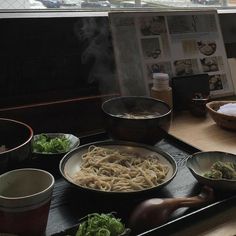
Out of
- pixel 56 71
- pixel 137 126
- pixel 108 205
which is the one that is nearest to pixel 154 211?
pixel 108 205

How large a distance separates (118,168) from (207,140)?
1.61ft

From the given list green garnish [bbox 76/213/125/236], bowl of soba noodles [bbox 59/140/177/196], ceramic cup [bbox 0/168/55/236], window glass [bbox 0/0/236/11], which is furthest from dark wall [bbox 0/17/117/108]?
green garnish [bbox 76/213/125/236]

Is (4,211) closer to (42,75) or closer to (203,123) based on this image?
(42,75)

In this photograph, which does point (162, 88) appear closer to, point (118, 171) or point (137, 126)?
point (137, 126)

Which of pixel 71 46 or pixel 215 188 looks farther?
pixel 71 46

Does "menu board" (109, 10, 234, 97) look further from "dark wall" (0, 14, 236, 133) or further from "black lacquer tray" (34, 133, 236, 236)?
"black lacquer tray" (34, 133, 236, 236)

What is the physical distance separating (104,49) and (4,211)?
3.25 ft

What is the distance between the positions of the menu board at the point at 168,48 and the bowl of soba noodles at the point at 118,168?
1.45 ft

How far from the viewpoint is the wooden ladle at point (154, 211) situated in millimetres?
881

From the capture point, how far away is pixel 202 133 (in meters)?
1.50

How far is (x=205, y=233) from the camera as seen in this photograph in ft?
2.94

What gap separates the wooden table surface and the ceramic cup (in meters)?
0.37

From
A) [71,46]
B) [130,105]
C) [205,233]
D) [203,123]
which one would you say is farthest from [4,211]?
[203,123]

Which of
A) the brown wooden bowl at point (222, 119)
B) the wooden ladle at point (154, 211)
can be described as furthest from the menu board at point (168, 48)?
the wooden ladle at point (154, 211)
